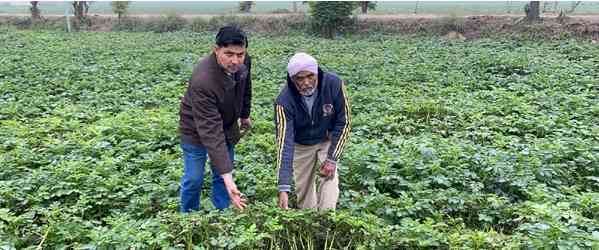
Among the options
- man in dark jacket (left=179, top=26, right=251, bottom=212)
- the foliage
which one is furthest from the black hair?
the foliage

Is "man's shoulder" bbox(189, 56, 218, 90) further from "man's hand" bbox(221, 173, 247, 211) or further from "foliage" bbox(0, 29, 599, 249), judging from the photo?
"foliage" bbox(0, 29, 599, 249)

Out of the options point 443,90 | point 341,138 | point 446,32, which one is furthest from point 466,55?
point 341,138

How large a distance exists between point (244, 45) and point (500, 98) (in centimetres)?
611

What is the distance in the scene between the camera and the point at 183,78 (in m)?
11.0

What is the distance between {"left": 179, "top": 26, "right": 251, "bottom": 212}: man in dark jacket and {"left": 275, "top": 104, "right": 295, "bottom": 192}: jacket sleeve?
1.03 feet

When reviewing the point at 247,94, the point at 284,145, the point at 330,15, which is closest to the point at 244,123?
the point at 247,94

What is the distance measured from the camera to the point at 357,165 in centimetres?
507

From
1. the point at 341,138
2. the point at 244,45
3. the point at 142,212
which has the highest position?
the point at 244,45

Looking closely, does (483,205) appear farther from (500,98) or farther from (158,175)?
(500,98)

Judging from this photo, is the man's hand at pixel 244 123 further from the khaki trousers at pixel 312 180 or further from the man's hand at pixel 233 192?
the man's hand at pixel 233 192

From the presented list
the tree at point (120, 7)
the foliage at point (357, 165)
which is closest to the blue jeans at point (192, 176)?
the foliage at point (357, 165)

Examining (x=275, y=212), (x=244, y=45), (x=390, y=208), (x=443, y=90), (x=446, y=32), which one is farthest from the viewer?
(x=446, y=32)

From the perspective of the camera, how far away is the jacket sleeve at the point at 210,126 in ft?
11.6

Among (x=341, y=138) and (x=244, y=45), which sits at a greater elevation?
(x=244, y=45)
